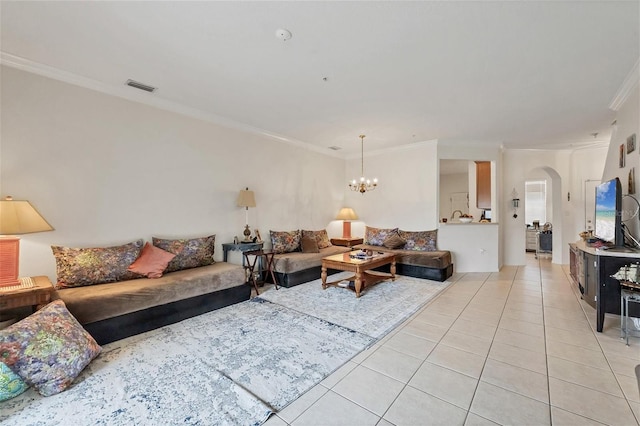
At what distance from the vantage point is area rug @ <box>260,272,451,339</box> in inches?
123

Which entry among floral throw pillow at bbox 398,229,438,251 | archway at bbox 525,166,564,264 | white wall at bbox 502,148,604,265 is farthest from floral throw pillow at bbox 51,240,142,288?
archway at bbox 525,166,564,264

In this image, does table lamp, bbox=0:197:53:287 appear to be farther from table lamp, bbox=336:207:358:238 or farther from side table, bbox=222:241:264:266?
table lamp, bbox=336:207:358:238

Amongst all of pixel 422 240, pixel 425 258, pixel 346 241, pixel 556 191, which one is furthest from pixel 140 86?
pixel 556 191

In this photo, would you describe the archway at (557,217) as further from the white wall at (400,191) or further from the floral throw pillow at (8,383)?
the floral throw pillow at (8,383)

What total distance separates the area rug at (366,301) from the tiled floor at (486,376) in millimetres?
243

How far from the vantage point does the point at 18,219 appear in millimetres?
2438

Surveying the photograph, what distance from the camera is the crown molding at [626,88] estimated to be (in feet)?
9.35

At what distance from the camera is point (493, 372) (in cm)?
217

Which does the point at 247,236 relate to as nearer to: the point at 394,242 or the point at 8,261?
the point at 8,261

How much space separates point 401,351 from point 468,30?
9.32ft

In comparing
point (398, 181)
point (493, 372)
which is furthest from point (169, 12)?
point (398, 181)

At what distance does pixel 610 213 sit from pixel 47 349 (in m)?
5.75

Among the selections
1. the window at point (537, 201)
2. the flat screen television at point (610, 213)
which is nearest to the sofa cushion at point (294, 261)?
the flat screen television at point (610, 213)

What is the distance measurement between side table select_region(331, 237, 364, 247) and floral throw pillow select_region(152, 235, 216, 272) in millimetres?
3213
